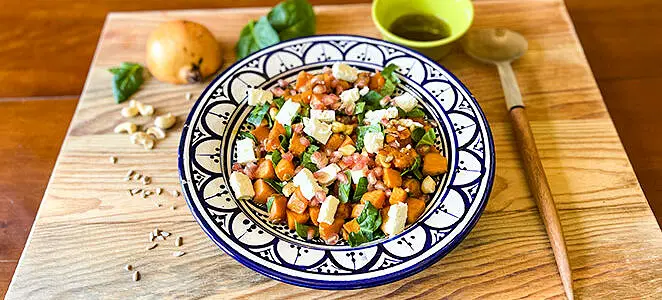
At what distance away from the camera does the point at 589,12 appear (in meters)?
1.88

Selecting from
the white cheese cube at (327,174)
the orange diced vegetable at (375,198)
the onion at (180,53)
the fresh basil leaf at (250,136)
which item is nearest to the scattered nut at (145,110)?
the onion at (180,53)

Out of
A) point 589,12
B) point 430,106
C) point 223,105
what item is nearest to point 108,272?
point 223,105

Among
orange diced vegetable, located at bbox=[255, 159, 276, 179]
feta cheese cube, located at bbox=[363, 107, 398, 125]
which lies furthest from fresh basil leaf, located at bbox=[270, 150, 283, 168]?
feta cheese cube, located at bbox=[363, 107, 398, 125]

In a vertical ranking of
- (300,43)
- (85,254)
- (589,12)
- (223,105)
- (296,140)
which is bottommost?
(85,254)

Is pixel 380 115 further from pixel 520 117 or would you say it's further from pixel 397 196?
pixel 520 117

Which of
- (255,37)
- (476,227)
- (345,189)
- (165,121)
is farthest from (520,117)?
(165,121)

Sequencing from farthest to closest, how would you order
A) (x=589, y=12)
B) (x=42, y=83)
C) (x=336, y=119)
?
(x=589, y=12), (x=42, y=83), (x=336, y=119)

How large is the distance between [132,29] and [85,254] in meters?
0.81

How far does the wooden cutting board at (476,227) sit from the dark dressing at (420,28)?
8cm

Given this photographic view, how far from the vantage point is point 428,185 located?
1.21 m

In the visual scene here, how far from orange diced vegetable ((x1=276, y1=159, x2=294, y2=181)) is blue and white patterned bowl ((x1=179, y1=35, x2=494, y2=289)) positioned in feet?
0.27

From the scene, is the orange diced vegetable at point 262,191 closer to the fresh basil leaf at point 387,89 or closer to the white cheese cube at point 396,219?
the white cheese cube at point 396,219

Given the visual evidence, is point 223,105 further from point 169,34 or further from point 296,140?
point 169,34

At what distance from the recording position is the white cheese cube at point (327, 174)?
3.93 ft
